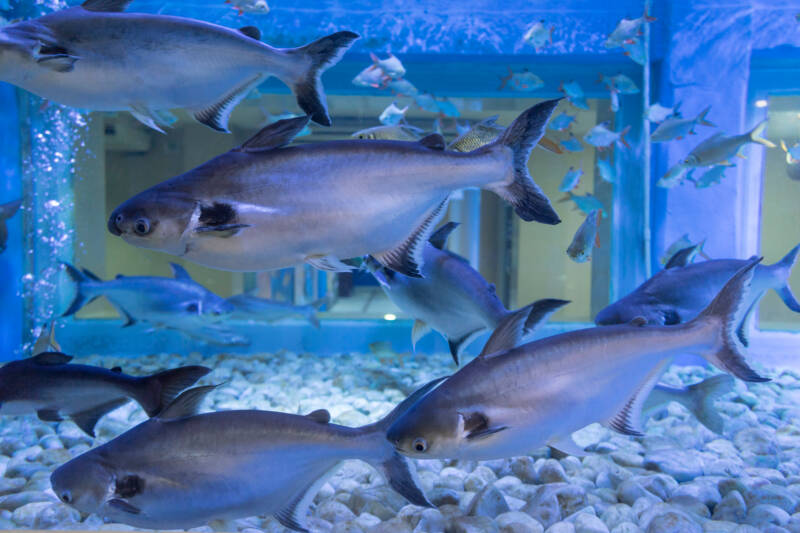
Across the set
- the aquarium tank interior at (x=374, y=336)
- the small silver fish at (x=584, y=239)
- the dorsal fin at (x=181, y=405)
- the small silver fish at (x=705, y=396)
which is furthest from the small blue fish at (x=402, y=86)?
the dorsal fin at (x=181, y=405)

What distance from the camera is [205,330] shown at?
18.8 ft

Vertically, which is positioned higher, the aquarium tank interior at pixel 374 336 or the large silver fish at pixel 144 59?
the large silver fish at pixel 144 59

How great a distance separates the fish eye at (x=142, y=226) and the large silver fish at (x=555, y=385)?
0.83m

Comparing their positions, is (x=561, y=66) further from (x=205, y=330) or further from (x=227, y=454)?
(x=227, y=454)

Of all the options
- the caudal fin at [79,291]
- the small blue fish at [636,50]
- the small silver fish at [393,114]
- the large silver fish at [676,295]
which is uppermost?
the small blue fish at [636,50]

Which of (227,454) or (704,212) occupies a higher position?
(704,212)

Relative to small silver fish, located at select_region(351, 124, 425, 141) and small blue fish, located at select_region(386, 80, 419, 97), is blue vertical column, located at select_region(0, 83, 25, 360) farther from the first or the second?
small silver fish, located at select_region(351, 124, 425, 141)

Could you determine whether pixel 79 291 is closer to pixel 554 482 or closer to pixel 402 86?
pixel 402 86

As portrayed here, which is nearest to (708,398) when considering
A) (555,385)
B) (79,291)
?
(555,385)

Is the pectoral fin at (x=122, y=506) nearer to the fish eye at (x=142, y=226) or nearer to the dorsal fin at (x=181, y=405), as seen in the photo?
the dorsal fin at (x=181, y=405)

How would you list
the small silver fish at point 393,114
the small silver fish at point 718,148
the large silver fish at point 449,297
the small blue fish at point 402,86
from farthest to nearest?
the small silver fish at point 393,114 → the small blue fish at point 402,86 → the small silver fish at point 718,148 → the large silver fish at point 449,297

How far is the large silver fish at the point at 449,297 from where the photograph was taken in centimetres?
218

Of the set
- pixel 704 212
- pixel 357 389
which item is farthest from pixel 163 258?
pixel 704 212

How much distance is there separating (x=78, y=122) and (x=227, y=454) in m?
7.13
